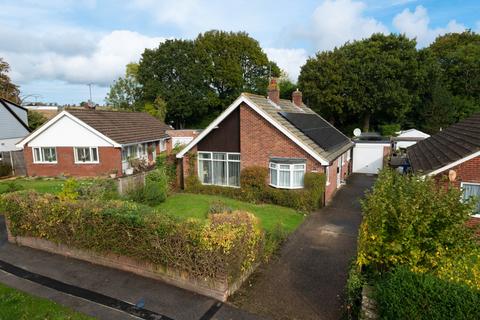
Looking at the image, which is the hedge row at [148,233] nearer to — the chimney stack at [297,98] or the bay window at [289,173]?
the bay window at [289,173]

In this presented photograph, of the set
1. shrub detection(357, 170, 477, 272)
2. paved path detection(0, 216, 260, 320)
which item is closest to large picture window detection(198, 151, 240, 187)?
paved path detection(0, 216, 260, 320)

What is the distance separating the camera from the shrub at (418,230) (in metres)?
5.84

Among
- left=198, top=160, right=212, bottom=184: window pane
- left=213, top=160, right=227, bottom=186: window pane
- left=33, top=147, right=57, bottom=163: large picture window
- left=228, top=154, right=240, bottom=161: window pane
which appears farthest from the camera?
left=33, top=147, right=57, bottom=163: large picture window

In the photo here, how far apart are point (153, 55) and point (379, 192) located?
2103 inches

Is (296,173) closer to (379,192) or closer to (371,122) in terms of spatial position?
(379,192)

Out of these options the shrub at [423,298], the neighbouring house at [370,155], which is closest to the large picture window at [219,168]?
the shrub at [423,298]

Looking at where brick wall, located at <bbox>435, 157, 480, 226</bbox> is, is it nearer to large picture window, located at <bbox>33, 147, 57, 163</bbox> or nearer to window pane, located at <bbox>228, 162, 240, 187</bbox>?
window pane, located at <bbox>228, 162, 240, 187</bbox>

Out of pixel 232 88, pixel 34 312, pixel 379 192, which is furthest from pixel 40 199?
pixel 232 88

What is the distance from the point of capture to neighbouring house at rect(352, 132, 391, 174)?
26.1 metres

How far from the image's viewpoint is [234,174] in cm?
1811

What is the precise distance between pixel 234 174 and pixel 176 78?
39.4 metres

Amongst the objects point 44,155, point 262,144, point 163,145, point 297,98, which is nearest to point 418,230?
point 262,144

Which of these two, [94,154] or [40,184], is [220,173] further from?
[40,184]

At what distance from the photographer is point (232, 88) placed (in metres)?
54.8
